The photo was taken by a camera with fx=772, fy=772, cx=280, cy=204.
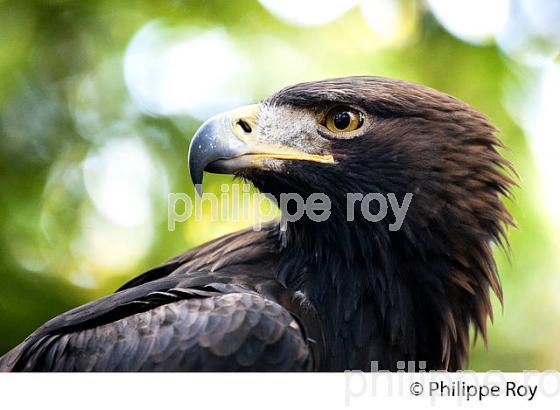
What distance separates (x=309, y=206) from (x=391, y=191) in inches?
7.8

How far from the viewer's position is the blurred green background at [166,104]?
266 centimetres

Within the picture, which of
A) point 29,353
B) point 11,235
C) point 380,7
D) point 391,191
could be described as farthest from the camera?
point 380,7

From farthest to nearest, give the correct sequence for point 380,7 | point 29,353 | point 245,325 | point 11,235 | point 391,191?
1. point 380,7
2. point 11,235
3. point 391,191
4. point 29,353
5. point 245,325

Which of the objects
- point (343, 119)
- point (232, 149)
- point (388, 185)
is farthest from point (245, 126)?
point (388, 185)

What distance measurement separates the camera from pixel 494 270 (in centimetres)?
180

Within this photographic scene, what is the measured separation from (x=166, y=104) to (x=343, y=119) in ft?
4.04

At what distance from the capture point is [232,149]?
68.6 inches

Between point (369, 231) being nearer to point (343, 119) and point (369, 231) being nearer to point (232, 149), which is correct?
point (343, 119)

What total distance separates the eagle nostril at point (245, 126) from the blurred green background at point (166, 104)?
91cm

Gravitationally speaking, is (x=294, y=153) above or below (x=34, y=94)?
below

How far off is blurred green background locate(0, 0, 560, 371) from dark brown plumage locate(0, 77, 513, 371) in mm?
846

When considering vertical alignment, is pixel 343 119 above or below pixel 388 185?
above

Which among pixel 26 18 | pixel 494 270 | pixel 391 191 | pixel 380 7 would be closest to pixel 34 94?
pixel 26 18

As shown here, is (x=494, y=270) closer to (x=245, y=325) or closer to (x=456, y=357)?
(x=456, y=357)
